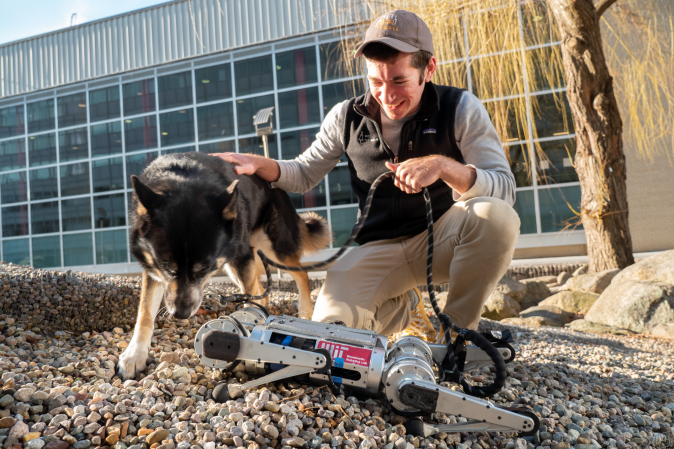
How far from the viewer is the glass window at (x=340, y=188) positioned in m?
11.4

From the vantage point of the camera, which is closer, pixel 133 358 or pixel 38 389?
pixel 38 389

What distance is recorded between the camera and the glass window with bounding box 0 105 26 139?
49.0ft

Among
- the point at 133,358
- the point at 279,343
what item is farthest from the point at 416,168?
the point at 133,358

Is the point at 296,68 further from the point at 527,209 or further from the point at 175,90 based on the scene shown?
the point at 527,209

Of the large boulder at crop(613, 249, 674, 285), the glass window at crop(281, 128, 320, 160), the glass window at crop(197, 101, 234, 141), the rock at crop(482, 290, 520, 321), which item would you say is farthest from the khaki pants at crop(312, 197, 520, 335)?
the glass window at crop(197, 101, 234, 141)

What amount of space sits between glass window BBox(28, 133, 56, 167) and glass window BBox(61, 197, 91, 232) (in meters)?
1.65

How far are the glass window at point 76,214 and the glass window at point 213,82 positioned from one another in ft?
15.9

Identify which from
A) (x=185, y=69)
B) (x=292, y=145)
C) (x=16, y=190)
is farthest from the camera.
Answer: (x=16, y=190)

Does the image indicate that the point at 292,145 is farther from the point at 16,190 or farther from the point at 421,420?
the point at 421,420

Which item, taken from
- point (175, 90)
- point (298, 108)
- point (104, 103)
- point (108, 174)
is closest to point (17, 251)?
point (108, 174)

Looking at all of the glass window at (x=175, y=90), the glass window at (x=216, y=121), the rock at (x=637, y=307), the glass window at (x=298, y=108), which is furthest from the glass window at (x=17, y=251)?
the rock at (x=637, y=307)

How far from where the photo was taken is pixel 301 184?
318 cm

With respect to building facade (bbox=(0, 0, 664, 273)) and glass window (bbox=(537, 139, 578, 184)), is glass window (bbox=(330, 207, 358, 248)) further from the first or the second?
glass window (bbox=(537, 139, 578, 184))

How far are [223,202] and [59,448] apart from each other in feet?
4.11
